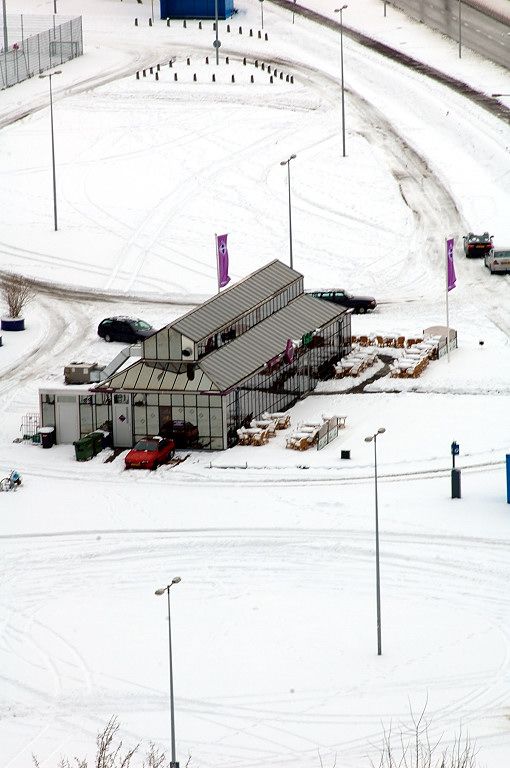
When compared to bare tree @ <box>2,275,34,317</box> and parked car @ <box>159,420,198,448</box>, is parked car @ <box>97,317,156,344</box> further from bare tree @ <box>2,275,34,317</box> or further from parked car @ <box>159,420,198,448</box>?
parked car @ <box>159,420,198,448</box>

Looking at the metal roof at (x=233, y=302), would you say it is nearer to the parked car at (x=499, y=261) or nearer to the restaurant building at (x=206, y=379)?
the restaurant building at (x=206, y=379)

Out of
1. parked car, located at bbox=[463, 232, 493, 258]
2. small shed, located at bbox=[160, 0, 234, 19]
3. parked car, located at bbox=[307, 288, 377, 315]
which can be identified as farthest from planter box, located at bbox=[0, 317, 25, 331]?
small shed, located at bbox=[160, 0, 234, 19]

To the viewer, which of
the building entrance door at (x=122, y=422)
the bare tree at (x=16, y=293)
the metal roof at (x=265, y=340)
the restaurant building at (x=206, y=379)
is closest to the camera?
the restaurant building at (x=206, y=379)

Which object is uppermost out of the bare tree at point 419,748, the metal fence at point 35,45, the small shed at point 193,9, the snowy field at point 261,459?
the small shed at point 193,9

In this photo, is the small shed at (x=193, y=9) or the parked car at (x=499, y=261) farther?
the small shed at (x=193, y=9)

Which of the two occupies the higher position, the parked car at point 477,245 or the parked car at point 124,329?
the parked car at point 477,245

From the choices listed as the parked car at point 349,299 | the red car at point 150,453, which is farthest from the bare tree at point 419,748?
the parked car at point 349,299
